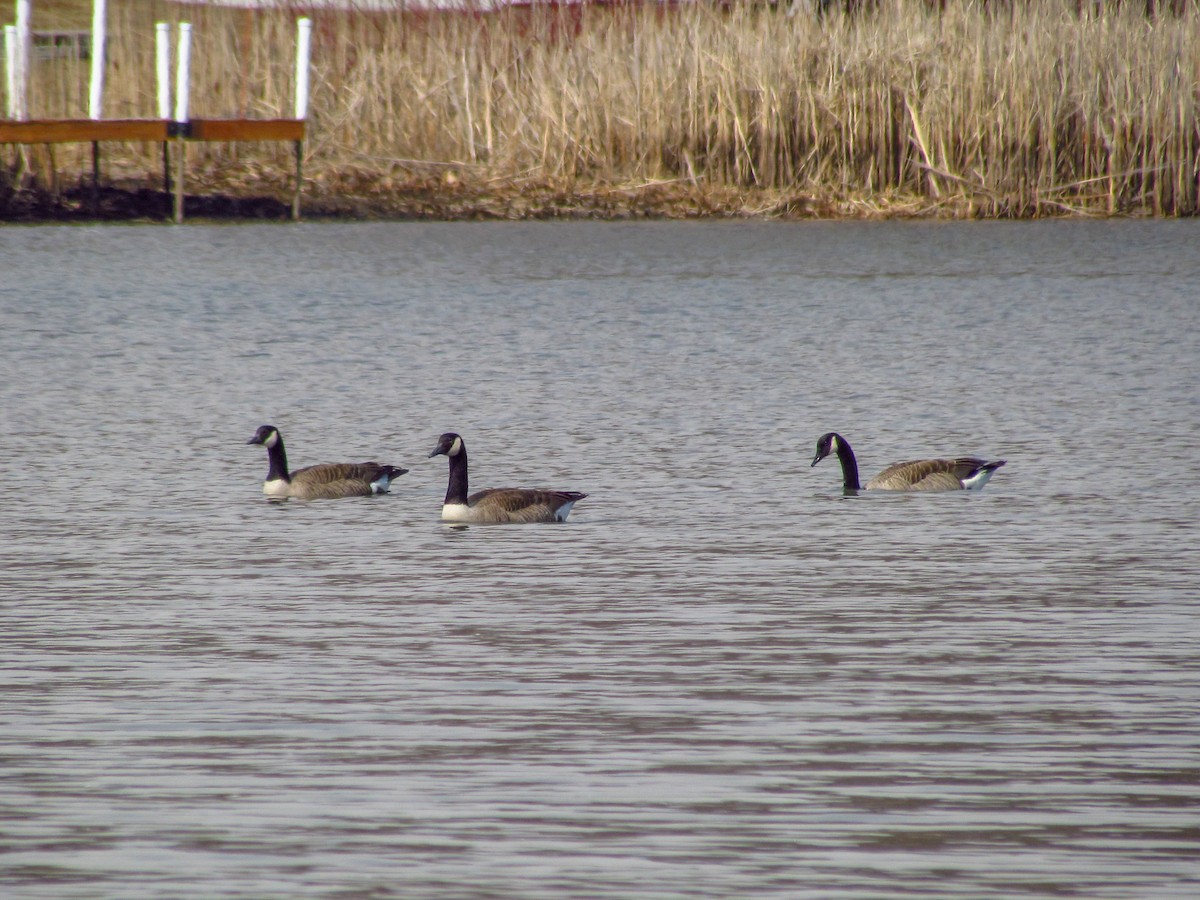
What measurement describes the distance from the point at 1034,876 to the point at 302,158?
28.0 metres

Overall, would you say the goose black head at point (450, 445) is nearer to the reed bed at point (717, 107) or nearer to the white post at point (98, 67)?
the reed bed at point (717, 107)

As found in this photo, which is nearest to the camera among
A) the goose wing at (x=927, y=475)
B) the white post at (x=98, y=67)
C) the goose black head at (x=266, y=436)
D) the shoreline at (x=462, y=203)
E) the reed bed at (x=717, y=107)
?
the goose wing at (x=927, y=475)

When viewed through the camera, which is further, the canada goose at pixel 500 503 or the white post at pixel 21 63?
the white post at pixel 21 63

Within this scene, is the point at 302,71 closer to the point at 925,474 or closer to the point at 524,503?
the point at 925,474

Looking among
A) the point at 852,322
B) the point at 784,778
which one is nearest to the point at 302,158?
the point at 852,322

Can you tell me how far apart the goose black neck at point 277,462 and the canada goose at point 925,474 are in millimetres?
3292

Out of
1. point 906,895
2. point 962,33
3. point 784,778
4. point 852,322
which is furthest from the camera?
point 962,33

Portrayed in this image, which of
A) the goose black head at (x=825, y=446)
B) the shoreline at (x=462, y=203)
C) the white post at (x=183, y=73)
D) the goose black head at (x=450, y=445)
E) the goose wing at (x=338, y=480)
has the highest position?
the white post at (x=183, y=73)

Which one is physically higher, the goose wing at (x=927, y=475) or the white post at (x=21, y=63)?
the white post at (x=21, y=63)

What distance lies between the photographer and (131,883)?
540cm

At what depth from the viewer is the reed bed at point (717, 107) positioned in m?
28.7

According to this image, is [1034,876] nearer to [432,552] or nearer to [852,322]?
[432,552]

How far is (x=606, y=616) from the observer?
8789mm

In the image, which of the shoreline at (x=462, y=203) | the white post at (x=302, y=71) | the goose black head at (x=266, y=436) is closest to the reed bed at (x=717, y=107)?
the shoreline at (x=462, y=203)
